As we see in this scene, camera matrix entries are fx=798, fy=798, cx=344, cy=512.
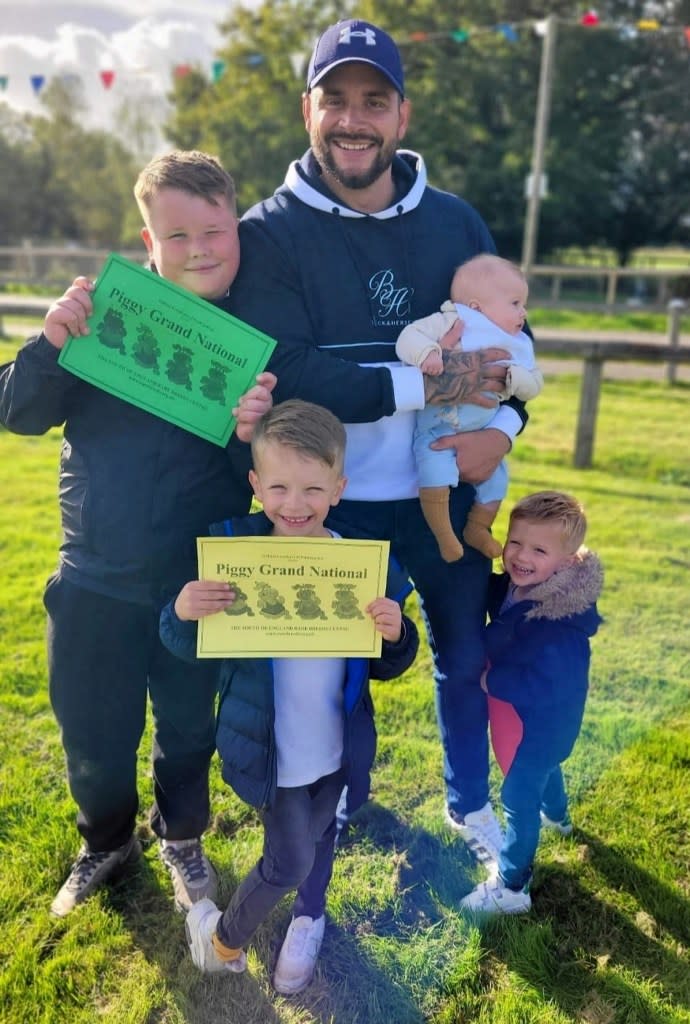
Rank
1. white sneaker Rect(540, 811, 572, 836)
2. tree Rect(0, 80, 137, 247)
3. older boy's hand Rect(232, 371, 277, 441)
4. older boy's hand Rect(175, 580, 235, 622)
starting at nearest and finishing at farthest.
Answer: older boy's hand Rect(175, 580, 235, 622), older boy's hand Rect(232, 371, 277, 441), white sneaker Rect(540, 811, 572, 836), tree Rect(0, 80, 137, 247)

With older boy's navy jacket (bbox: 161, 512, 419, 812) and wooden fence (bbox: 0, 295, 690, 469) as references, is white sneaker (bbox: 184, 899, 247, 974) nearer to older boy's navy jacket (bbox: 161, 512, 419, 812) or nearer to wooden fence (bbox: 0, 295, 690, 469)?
older boy's navy jacket (bbox: 161, 512, 419, 812)

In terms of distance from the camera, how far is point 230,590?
1.92 m

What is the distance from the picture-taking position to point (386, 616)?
6.33ft

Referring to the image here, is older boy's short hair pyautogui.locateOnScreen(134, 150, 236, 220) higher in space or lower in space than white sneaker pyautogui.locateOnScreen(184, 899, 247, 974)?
higher

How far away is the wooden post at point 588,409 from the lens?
695 centimetres

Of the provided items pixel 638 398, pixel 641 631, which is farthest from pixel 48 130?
pixel 641 631

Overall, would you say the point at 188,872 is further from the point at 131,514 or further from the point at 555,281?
the point at 555,281

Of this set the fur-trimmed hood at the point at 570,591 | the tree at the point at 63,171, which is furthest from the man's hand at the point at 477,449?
the tree at the point at 63,171

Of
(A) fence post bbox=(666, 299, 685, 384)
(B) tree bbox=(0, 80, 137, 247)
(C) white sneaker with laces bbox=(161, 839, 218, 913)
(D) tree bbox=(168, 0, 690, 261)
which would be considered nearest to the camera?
(C) white sneaker with laces bbox=(161, 839, 218, 913)

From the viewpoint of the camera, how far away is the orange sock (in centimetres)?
215

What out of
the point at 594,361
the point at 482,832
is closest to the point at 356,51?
the point at 482,832

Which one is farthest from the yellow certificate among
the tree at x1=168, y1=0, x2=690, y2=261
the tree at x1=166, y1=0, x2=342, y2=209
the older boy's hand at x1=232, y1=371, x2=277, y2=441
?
the tree at x1=166, y1=0, x2=342, y2=209

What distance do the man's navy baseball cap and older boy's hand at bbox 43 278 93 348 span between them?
0.91 m

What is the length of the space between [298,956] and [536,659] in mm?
1062
